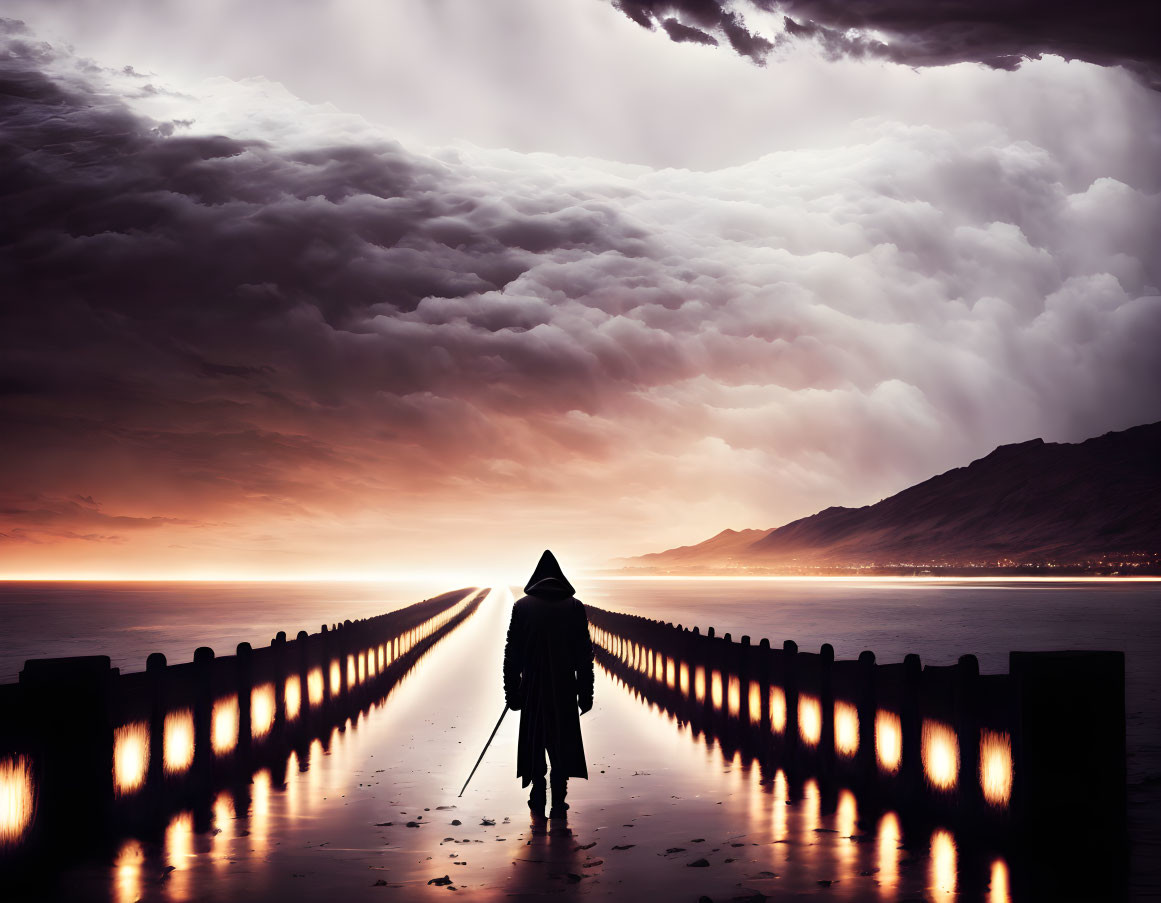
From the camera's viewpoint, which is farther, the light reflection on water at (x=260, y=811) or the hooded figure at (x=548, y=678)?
the hooded figure at (x=548, y=678)

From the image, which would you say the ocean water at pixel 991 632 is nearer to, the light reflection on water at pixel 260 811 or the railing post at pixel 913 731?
the railing post at pixel 913 731

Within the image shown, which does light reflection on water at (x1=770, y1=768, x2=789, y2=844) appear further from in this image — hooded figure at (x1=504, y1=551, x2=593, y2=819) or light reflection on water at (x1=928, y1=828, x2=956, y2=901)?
hooded figure at (x1=504, y1=551, x2=593, y2=819)

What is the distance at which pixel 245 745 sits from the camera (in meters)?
14.4

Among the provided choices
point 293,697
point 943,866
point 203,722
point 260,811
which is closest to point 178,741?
point 203,722

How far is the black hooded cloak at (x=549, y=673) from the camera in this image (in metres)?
11.5

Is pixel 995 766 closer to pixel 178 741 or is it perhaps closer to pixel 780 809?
pixel 780 809

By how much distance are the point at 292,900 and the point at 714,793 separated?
5.72 m

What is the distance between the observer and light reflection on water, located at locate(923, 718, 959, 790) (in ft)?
34.2

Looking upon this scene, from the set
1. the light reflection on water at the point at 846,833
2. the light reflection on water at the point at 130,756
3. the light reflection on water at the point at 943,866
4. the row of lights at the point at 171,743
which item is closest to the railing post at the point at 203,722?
the row of lights at the point at 171,743

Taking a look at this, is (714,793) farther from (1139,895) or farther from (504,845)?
(1139,895)

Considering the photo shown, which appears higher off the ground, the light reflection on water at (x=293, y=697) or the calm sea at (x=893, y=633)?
the light reflection on water at (x=293, y=697)

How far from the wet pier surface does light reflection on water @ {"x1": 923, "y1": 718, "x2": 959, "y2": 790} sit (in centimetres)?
49

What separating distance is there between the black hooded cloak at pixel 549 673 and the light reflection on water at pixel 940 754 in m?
3.01

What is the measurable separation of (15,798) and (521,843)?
373 cm
